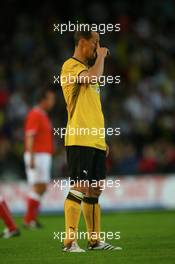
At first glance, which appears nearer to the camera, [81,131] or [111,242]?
[81,131]

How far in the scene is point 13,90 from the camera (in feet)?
73.5

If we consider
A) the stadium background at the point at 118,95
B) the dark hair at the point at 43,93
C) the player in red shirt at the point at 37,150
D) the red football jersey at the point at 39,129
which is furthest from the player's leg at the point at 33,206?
the dark hair at the point at 43,93

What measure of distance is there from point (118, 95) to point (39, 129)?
7.72 meters

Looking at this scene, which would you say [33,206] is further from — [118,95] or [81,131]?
[118,95]

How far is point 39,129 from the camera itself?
1507 cm

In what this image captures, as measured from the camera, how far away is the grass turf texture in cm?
913

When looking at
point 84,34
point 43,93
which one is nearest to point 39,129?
point 43,93

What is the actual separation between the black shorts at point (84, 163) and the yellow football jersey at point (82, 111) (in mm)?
66

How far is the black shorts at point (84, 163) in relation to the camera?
9.73m

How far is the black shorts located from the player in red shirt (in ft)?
16.4

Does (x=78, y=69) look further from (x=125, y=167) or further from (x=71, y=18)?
(x=71, y=18)

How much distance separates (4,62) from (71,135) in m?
14.1

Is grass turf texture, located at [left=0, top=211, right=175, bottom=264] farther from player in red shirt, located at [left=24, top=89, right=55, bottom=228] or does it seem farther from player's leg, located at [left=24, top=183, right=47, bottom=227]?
player in red shirt, located at [left=24, top=89, right=55, bottom=228]

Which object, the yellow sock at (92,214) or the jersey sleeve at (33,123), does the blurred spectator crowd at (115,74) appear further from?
the yellow sock at (92,214)
